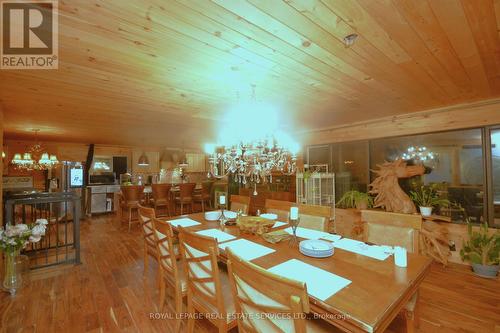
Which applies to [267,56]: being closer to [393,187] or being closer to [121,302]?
[121,302]

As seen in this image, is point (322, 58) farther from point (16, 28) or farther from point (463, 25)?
point (16, 28)

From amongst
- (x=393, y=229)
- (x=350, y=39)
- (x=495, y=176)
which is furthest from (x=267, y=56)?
(x=495, y=176)

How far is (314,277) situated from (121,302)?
217 centimetres

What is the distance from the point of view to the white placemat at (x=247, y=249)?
5.50ft

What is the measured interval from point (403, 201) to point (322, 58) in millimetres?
2889

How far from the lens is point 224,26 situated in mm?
1393

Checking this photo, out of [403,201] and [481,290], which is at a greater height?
[403,201]

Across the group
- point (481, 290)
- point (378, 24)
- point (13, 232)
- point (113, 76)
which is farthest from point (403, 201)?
point (13, 232)

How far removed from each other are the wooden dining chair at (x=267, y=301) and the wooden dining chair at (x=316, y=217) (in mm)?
1267

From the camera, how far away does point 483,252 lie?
2.80 metres

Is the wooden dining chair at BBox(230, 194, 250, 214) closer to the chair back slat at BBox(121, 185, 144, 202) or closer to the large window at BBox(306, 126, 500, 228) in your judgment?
the large window at BBox(306, 126, 500, 228)

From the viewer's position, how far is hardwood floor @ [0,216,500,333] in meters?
1.96

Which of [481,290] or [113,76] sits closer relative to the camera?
[113,76]

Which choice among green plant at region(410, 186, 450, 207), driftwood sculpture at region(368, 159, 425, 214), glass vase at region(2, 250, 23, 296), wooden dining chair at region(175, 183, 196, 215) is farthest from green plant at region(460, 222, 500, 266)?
glass vase at region(2, 250, 23, 296)
